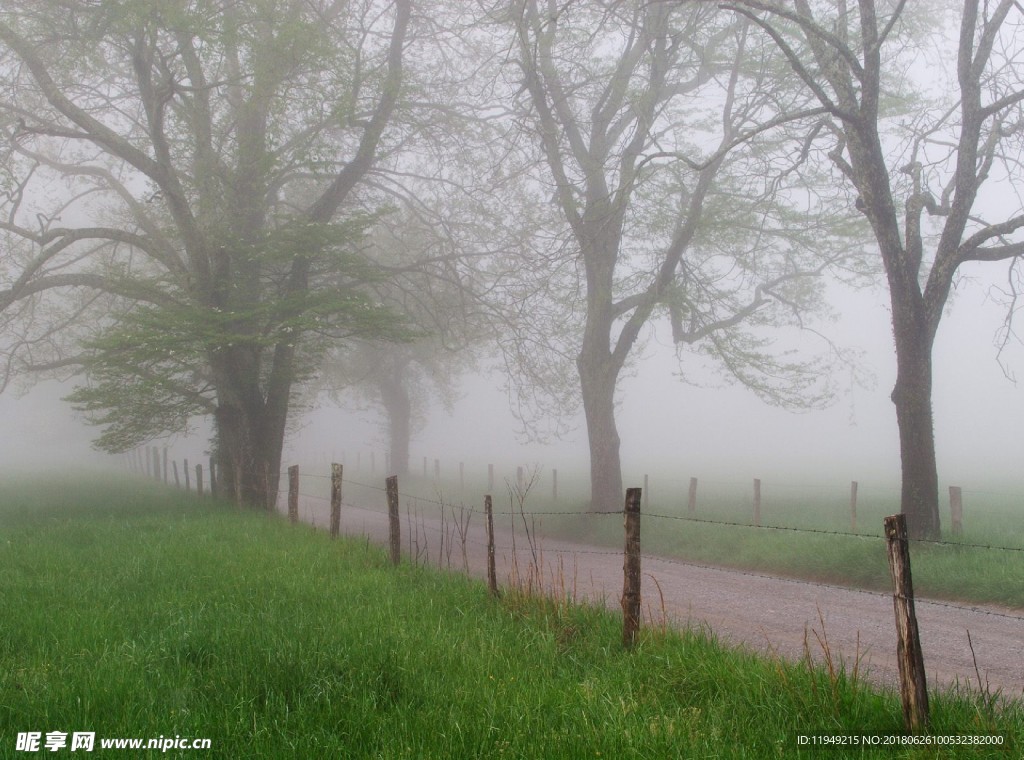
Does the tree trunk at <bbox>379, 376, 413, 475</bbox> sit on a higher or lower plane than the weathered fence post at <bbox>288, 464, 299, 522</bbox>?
higher

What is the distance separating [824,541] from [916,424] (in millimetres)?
2680

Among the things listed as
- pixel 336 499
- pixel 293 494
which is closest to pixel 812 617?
pixel 336 499

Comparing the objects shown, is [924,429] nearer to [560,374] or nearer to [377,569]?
[377,569]

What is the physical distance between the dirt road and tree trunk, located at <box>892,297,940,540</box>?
262 centimetres

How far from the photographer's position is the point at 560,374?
77.5ft

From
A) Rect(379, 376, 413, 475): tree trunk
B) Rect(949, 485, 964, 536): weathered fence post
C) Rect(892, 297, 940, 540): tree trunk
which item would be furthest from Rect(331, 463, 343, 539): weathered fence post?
Rect(379, 376, 413, 475): tree trunk

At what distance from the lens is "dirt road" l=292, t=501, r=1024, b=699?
23.7 feet

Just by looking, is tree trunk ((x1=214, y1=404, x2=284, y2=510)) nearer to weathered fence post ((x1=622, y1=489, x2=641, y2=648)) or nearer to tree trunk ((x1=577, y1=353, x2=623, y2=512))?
tree trunk ((x1=577, y1=353, x2=623, y2=512))

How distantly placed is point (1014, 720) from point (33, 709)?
19.8ft

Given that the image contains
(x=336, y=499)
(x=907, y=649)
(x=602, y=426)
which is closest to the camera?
(x=907, y=649)

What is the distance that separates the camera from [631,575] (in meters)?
6.97

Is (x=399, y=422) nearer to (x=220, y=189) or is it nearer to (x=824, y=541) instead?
(x=220, y=189)

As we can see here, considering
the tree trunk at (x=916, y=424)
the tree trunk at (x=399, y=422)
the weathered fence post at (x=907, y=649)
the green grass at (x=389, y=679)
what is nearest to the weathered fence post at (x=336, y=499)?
the green grass at (x=389, y=679)

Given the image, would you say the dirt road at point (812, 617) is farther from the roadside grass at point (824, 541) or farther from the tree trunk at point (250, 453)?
the tree trunk at point (250, 453)
